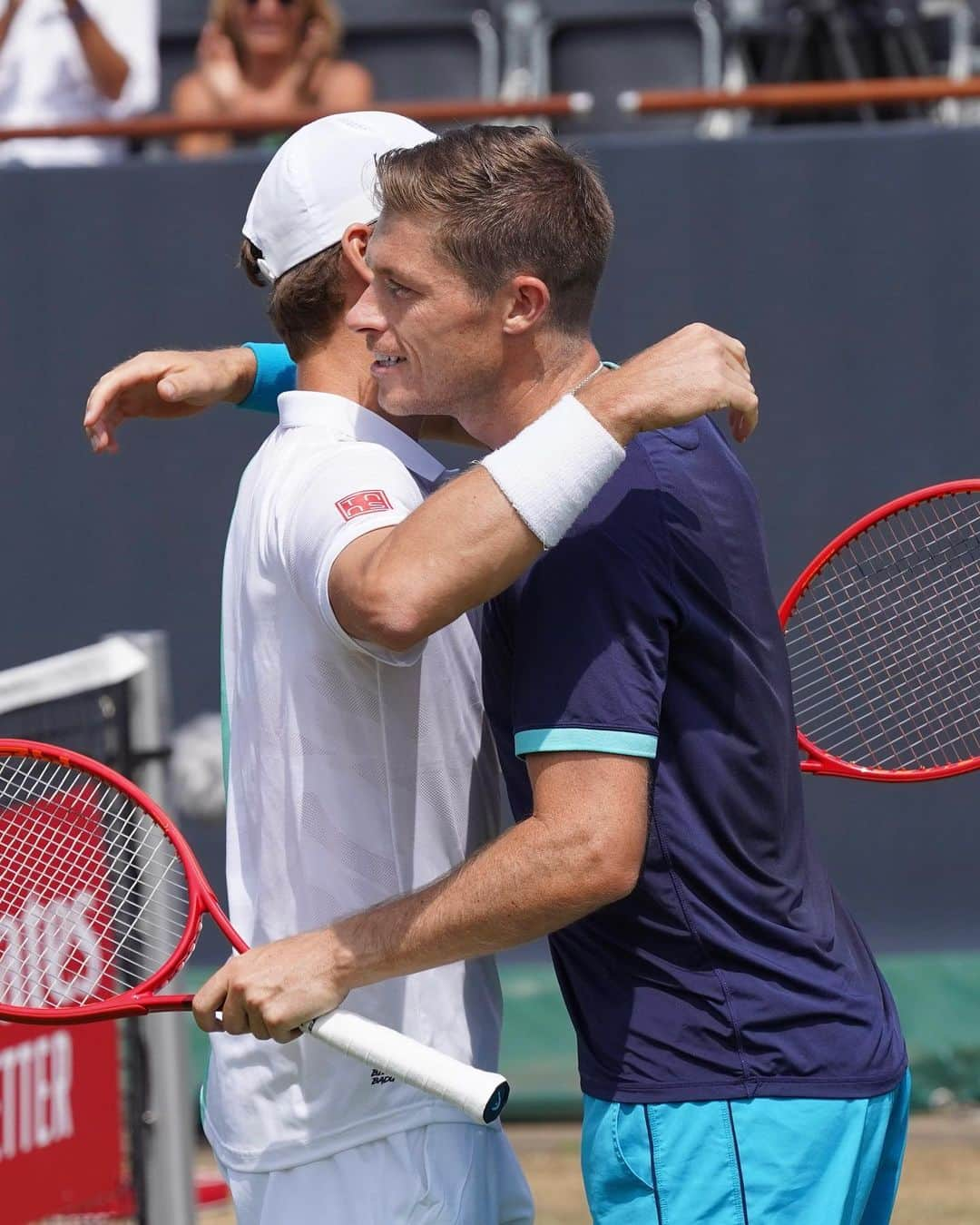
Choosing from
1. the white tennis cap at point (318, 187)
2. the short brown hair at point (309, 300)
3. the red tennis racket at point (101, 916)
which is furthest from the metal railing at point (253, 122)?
the short brown hair at point (309, 300)

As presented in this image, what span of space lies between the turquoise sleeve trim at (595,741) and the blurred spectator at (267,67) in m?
4.22

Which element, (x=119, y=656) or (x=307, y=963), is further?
(x=119, y=656)

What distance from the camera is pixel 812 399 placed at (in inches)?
207

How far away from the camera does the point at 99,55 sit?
583 centimetres

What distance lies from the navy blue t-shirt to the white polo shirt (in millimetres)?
120

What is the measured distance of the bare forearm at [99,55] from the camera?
5.81m

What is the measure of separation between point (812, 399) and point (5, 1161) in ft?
10.1

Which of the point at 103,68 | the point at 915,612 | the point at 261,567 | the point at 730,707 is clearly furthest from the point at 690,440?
the point at 103,68

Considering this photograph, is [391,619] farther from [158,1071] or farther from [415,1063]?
[158,1071]

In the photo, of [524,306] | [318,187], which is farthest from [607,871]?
[318,187]

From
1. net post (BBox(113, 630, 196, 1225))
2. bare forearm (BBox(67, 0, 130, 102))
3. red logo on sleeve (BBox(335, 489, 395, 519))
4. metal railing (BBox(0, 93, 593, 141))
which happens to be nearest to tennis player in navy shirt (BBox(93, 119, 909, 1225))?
red logo on sleeve (BBox(335, 489, 395, 519))

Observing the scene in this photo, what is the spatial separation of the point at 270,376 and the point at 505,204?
0.87 metres

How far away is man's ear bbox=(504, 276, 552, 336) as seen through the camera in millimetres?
1984

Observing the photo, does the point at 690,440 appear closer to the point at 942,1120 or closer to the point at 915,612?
the point at 915,612
